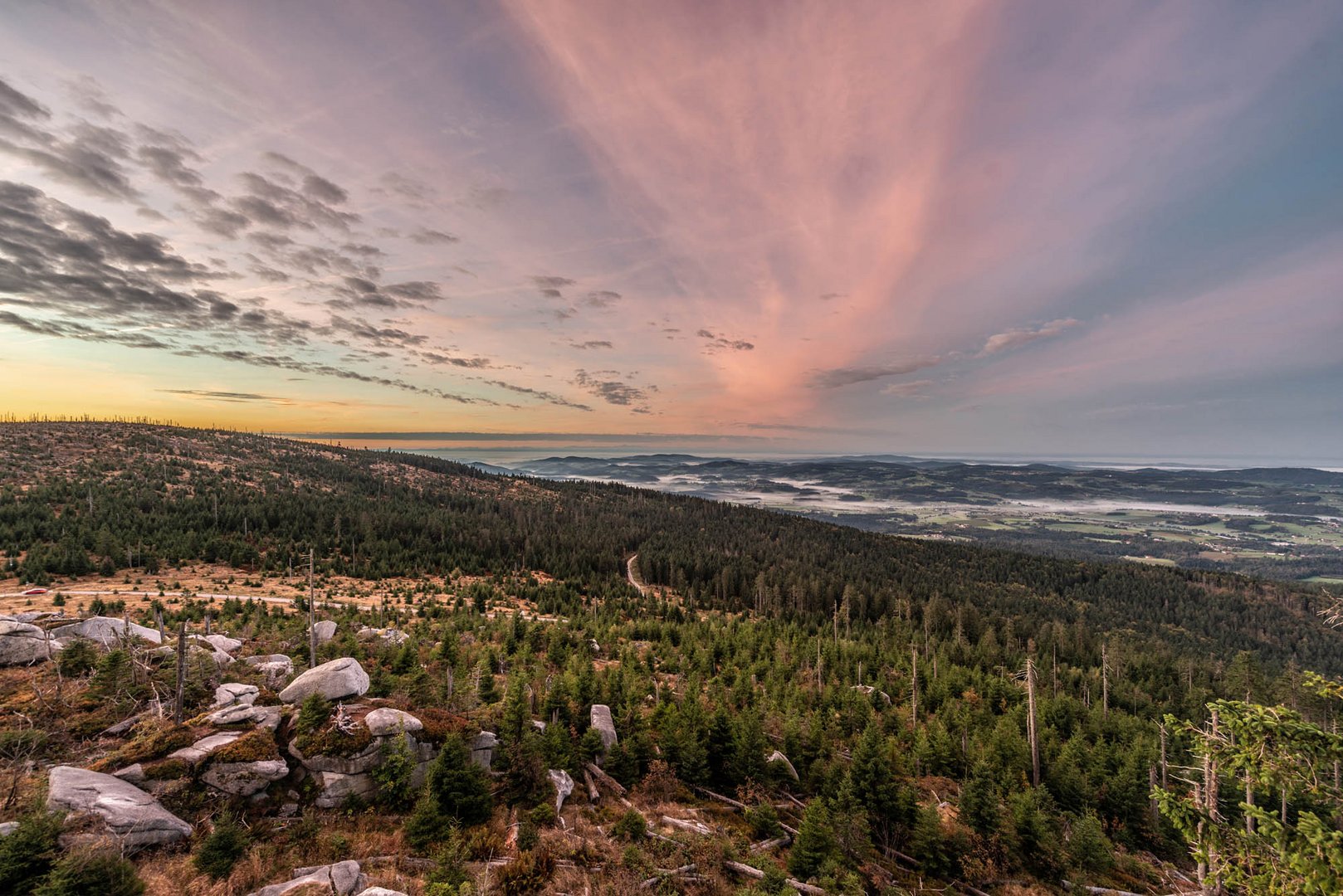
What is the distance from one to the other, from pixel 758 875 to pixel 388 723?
2288 cm

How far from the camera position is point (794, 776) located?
4053 centimetres

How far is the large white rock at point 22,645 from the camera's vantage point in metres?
28.1

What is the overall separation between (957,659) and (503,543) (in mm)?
121968

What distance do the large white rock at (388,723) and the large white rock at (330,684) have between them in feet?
10.8

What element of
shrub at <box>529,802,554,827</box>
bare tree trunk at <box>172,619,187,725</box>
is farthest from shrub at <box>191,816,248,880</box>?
shrub at <box>529,802,554,827</box>

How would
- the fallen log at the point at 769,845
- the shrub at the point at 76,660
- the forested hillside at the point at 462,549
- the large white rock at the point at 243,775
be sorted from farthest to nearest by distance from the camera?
the forested hillside at the point at 462,549, the fallen log at the point at 769,845, the shrub at the point at 76,660, the large white rock at the point at 243,775

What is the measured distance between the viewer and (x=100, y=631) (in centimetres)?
3444

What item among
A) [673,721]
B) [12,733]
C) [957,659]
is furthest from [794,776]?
[957,659]

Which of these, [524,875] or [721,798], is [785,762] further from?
[524,875]

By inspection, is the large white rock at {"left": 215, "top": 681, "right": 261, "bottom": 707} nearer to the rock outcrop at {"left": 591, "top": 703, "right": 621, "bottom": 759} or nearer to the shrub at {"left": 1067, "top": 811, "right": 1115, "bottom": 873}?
the rock outcrop at {"left": 591, "top": 703, "right": 621, "bottom": 759}

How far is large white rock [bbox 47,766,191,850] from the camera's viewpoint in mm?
17688

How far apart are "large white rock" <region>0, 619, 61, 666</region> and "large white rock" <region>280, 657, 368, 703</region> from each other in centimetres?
1384

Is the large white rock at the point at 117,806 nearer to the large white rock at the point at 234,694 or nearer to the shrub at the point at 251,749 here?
the shrub at the point at 251,749

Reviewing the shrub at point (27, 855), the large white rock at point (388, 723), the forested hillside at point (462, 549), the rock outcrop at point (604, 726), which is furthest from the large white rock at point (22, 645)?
the forested hillside at point (462, 549)
